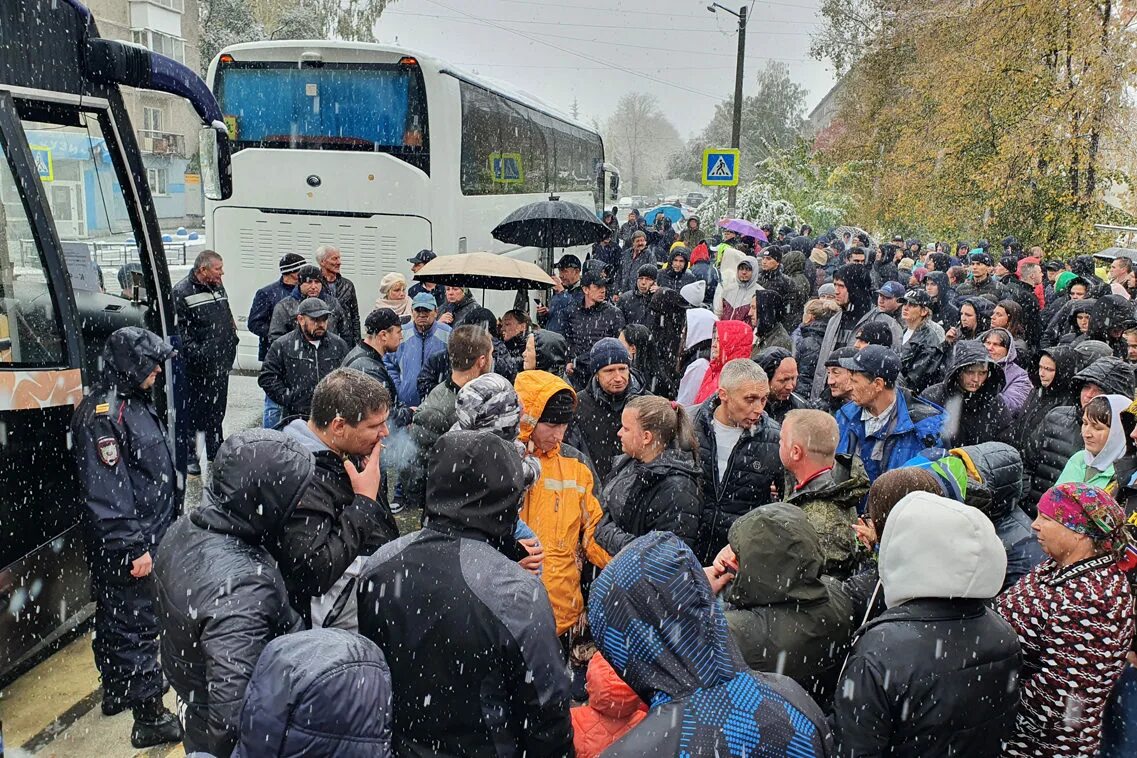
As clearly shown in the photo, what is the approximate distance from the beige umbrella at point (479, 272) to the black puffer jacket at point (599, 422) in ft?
8.94

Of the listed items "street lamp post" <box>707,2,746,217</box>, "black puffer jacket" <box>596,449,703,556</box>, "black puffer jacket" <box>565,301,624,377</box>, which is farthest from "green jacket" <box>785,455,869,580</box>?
"street lamp post" <box>707,2,746,217</box>

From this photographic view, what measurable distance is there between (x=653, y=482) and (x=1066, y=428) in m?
2.75

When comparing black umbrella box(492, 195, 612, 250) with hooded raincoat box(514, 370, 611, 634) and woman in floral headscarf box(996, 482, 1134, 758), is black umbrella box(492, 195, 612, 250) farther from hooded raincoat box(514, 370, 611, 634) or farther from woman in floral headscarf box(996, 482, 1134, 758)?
woman in floral headscarf box(996, 482, 1134, 758)

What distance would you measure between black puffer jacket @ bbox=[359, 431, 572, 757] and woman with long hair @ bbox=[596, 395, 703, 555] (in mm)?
1374

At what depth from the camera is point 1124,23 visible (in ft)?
53.2

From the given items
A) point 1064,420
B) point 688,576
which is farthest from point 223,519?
point 1064,420

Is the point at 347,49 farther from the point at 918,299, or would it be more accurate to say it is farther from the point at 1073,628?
the point at 1073,628

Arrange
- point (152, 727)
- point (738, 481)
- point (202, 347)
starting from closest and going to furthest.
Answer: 1. point (152, 727)
2. point (738, 481)
3. point (202, 347)

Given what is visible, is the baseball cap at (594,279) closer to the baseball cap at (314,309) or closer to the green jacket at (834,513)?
the baseball cap at (314,309)

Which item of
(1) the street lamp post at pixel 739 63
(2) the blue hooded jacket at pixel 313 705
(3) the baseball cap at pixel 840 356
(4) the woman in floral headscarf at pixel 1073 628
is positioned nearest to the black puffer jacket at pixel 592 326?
(3) the baseball cap at pixel 840 356

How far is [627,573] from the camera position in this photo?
207 cm

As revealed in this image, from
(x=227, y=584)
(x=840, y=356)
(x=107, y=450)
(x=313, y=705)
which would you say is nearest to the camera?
(x=313, y=705)

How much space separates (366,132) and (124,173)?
5.32m

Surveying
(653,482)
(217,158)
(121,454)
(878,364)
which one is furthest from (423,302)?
(653,482)
